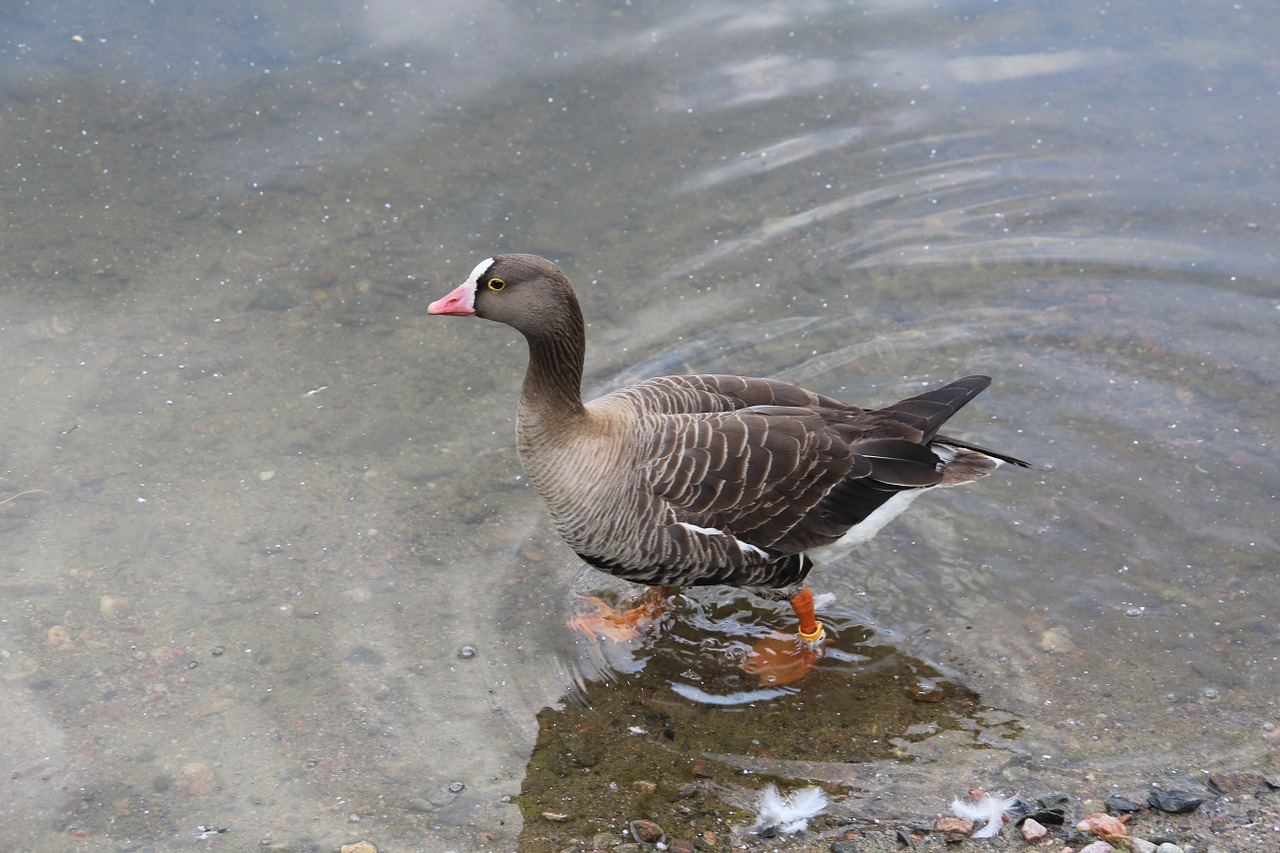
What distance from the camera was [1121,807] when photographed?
4.51 metres

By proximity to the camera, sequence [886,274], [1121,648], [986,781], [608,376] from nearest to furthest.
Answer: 1. [986,781]
2. [1121,648]
3. [608,376]
4. [886,274]

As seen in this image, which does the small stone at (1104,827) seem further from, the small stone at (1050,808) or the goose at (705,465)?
the goose at (705,465)

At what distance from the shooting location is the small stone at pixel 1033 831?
4.40 meters

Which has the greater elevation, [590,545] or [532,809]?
[590,545]

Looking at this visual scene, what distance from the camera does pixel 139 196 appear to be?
8227mm

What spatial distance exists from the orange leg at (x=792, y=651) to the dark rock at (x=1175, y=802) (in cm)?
168

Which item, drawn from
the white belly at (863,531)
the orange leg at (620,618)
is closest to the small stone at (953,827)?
the white belly at (863,531)

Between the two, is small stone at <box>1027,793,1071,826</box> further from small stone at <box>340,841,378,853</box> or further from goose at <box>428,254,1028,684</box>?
small stone at <box>340,841,378,853</box>

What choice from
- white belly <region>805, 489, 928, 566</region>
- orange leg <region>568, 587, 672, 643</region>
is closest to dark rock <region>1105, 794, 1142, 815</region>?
white belly <region>805, 489, 928, 566</region>

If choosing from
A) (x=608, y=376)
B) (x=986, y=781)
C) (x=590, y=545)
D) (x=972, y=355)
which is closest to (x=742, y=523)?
(x=590, y=545)

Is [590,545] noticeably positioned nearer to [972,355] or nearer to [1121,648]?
[1121,648]

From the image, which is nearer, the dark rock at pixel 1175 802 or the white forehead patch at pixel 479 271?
the dark rock at pixel 1175 802

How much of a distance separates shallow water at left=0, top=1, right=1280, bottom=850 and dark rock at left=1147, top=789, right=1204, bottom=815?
177mm

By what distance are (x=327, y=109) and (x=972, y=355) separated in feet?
17.5
